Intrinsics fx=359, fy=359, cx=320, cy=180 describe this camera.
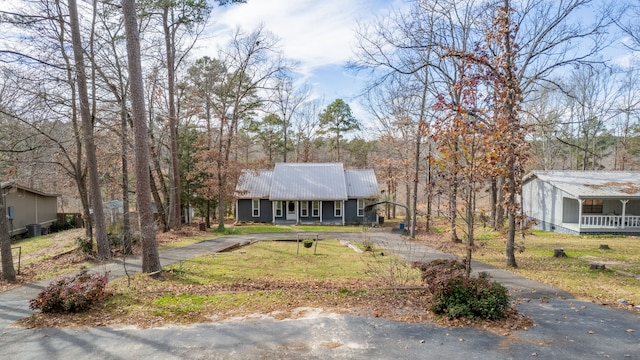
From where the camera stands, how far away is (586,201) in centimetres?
2322

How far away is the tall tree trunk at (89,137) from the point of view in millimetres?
11438

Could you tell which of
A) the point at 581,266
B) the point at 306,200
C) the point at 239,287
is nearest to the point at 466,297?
the point at 239,287

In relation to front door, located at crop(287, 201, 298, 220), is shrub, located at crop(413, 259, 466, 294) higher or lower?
higher

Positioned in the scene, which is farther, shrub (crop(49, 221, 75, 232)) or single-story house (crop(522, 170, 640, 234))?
shrub (crop(49, 221, 75, 232))

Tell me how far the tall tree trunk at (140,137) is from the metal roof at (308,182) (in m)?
20.1

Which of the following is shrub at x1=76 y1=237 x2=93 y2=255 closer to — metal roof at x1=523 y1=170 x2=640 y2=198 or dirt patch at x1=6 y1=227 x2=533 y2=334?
dirt patch at x1=6 y1=227 x2=533 y2=334

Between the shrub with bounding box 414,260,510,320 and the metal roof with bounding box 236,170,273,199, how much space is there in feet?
78.3

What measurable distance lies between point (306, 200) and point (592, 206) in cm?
2004

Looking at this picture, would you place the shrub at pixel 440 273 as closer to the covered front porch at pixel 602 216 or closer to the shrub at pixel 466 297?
the shrub at pixel 466 297

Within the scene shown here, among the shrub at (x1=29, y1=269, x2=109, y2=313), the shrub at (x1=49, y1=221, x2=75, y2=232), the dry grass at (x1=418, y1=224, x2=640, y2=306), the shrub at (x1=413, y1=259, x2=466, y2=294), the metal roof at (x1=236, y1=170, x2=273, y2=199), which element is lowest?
the shrub at (x1=49, y1=221, x2=75, y2=232)

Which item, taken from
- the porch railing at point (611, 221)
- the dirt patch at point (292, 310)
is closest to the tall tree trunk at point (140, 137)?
the dirt patch at point (292, 310)

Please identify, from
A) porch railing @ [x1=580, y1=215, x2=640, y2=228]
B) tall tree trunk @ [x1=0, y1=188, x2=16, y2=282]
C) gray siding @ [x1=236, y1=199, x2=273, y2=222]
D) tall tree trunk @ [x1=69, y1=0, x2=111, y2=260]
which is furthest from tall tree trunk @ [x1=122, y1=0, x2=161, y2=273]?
porch railing @ [x1=580, y1=215, x2=640, y2=228]

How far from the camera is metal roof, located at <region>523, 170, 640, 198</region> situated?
67.5ft

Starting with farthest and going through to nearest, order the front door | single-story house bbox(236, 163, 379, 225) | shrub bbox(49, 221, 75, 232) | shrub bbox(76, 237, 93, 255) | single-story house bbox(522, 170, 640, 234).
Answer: the front door → single-story house bbox(236, 163, 379, 225) → shrub bbox(49, 221, 75, 232) → single-story house bbox(522, 170, 640, 234) → shrub bbox(76, 237, 93, 255)
